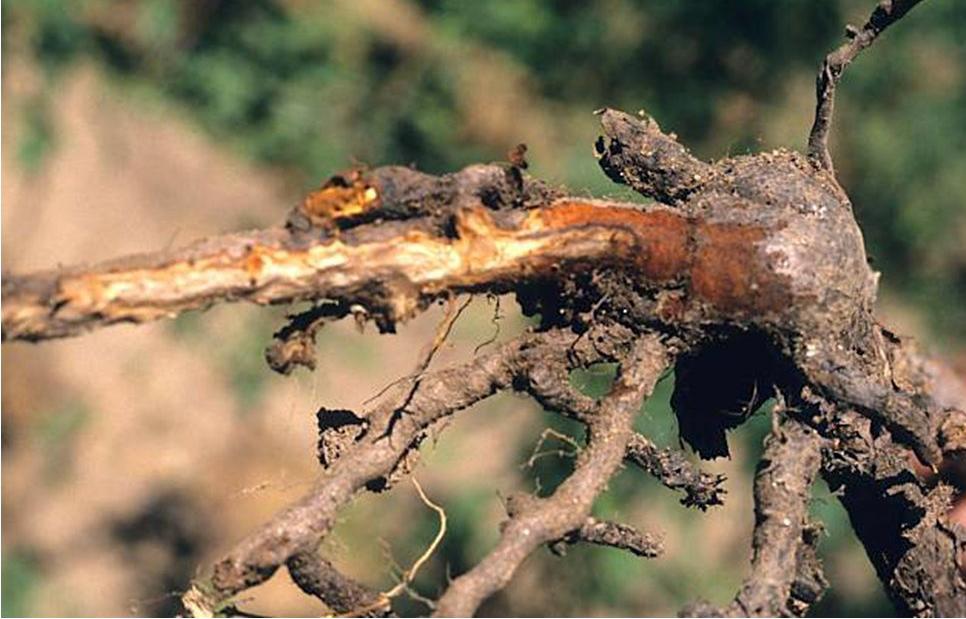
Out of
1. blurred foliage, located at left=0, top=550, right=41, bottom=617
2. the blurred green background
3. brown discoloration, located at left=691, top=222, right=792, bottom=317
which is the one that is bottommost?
brown discoloration, located at left=691, top=222, right=792, bottom=317

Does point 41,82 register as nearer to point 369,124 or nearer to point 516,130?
point 369,124

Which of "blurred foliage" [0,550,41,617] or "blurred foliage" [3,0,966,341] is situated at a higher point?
"blurred foliage" [3,0,966,341]

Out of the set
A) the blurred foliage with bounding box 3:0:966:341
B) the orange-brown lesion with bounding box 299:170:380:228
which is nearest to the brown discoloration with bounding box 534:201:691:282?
the orange-brown lesion with bounding box 299:170:380:228

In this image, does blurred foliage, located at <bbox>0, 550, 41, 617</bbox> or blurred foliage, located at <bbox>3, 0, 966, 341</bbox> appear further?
blurred foliage, located at <bbox>3, 0, 966, 341</bbox>

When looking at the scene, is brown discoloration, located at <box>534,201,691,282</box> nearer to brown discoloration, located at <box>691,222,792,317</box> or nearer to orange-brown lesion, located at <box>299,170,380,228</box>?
brown discoloration, located at <box>691,222,792,317</box>

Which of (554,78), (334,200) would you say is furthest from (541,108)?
(334,200)

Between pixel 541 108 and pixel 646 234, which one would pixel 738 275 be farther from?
pixel 541 108

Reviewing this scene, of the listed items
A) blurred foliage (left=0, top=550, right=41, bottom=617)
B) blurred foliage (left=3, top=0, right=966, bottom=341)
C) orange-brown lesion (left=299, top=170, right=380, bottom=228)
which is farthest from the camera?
blurred foliage (left=3, top=0, right=966, bottom=341)
